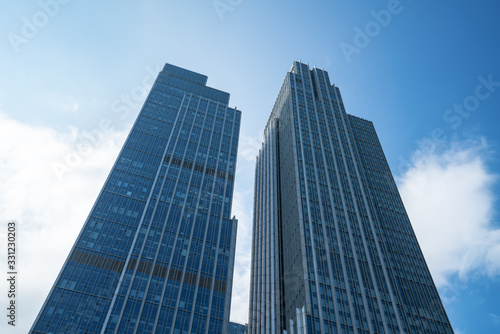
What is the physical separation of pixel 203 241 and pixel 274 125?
223 ft

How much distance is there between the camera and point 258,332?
9981cm

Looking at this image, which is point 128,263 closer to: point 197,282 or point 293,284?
point 197,282

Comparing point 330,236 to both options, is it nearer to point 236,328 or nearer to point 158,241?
point 158,241

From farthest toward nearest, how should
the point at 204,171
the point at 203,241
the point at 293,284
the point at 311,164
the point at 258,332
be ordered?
the point at 204,171, the point at 311,164, the point at 203,241, the point at 258,332, the point at 293,284

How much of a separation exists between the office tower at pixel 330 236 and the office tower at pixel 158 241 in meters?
15.4

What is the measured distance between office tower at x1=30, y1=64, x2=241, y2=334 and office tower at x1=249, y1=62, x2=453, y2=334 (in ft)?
50.5

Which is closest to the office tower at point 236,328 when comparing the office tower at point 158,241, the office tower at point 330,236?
the office tower at point 330,236

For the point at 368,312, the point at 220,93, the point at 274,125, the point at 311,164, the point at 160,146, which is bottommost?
the point at 368,312

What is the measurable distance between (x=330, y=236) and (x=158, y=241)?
48.5m

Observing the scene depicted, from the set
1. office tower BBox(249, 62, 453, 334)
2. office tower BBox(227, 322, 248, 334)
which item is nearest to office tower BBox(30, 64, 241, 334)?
office tower BBox(249, 62, 453, 334)

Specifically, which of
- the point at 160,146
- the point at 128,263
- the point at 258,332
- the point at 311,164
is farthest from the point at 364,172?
the point at 128,263

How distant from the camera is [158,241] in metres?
103

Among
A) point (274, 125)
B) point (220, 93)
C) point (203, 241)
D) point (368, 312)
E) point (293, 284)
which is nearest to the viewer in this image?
point (368, 312)

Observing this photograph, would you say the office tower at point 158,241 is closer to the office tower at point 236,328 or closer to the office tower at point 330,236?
the office tower at point 330,236
